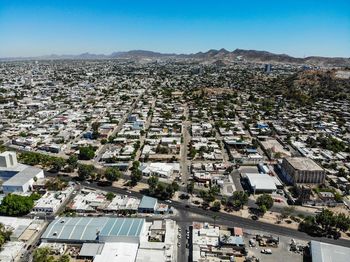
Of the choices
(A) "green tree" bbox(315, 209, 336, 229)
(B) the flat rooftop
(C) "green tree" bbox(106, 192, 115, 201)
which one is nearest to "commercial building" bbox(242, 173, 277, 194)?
(B) the flat rooftop

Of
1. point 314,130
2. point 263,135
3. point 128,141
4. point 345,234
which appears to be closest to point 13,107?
point 128,141

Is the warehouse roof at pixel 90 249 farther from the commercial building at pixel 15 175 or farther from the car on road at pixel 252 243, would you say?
the commercial building at pixel 15 175

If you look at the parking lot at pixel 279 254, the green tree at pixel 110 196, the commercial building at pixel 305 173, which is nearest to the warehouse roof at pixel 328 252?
the parking lot at pixel 279 254

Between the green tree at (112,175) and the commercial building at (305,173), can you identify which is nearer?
the commercial building at (305,173)

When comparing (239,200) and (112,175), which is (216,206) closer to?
(239,200)

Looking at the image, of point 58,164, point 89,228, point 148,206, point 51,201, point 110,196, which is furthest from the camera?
point 58,164

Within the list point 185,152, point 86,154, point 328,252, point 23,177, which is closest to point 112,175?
point 86,154

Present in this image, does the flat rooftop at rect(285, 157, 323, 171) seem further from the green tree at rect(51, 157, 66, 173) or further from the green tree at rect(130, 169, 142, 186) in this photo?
the green tree at rect(51, 157, 66, 173)
